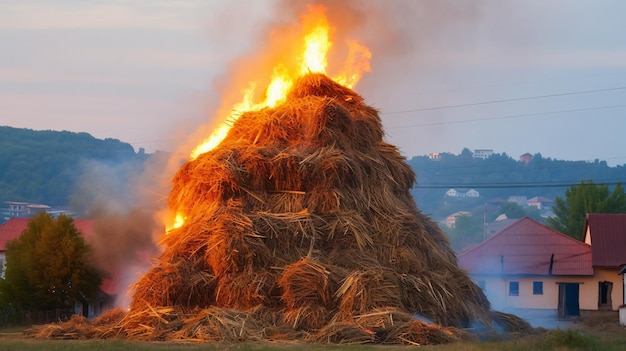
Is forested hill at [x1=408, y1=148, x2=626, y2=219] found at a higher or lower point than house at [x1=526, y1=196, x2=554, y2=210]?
higher

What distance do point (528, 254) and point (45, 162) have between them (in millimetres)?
69501

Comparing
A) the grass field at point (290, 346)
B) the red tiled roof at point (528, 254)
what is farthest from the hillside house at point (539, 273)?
the grass field at point (290, 346)

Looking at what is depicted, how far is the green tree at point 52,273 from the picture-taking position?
140ft

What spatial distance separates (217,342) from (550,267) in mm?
30759

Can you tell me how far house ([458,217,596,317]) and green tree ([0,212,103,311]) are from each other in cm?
1826

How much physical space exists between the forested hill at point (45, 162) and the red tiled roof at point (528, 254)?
184ft

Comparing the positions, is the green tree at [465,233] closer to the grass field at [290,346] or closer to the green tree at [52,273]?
the green tree at [52,273]

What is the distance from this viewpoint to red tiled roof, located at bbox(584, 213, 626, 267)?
52906mm

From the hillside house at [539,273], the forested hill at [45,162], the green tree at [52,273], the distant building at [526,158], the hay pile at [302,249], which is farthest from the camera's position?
the distant building at [526,158]

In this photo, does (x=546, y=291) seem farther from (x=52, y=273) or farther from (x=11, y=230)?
(x=11, y=230)

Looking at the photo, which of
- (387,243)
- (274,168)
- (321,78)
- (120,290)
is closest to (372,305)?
(387,243)

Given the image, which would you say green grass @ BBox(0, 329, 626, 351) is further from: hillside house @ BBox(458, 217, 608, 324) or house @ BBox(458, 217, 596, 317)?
house @ BBox(458, 217, 596, 317)

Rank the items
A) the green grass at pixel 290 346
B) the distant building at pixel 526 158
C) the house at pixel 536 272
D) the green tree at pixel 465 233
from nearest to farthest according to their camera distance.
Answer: the green grass at pixel 290 346, the house at pixel 536 272, the green tree at pixel 465 233, the distant building at pixel 526 158

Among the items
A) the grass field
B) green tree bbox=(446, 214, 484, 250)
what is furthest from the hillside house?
green tree bbox=(446, 214, 484, 250)
